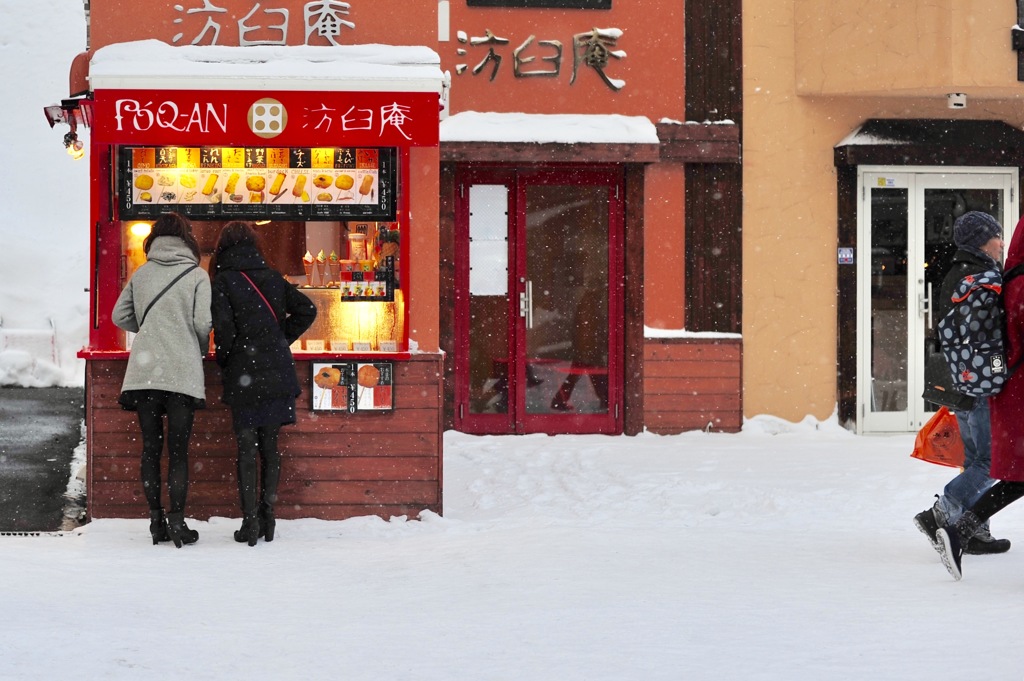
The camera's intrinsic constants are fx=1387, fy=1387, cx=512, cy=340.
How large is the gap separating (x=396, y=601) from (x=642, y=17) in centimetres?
811

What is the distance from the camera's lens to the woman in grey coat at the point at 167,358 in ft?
24.9

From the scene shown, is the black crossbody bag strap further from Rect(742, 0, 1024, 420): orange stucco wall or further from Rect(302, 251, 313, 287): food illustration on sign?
Rect(742, 0, 1024, 420): orange stucco wall

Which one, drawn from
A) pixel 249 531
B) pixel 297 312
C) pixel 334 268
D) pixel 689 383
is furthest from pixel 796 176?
pixel 249 531

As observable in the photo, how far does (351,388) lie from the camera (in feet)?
27.5

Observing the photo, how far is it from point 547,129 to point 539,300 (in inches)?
63.2

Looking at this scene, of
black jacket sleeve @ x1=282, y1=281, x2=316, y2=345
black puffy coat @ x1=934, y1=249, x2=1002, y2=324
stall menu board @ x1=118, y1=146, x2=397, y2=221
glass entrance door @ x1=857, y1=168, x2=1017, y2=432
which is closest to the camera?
black puffy coat @ x1=934, y1=249, x2=1002, y2=324

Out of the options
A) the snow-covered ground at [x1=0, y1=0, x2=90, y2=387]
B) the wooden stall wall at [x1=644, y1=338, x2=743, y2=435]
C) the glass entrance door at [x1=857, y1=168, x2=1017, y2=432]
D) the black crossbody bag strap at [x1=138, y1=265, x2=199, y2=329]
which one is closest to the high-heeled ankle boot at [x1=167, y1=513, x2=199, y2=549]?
the black crossbody bag strap at [x1=138, y1=265, x2=199, y2=329]

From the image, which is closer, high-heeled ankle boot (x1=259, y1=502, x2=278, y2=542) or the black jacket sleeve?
high-heeled ankle boot (x1=259, y1=502, x2=278, y2=542)

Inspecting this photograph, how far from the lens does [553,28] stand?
12.9 meters

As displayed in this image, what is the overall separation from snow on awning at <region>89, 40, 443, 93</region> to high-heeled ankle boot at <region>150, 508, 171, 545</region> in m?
2.46

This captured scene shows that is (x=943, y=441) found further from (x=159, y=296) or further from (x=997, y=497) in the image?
(x=159, y=296)

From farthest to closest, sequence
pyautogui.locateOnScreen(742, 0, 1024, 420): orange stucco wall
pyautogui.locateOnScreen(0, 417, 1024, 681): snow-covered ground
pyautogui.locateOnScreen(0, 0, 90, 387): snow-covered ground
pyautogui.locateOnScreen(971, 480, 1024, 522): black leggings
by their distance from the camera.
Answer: pyautogui.locateOnScreen(0, 0, 90, 387): snow-covered ground → pyautogui.locateOnScreen(742, 0, 1024, 420): orange stucco wall → pyautogui.locateOnScreen(971, 480, 1024, 522): black leggings → pyautogui.locateOnScreen(0, 417, 1024, 681): snow-covered ground

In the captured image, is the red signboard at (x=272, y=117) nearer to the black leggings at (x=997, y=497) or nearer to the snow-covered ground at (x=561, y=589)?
the snow-covered ground at (x=561, y=589)

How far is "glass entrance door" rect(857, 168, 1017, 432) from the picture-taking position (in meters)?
13.2
